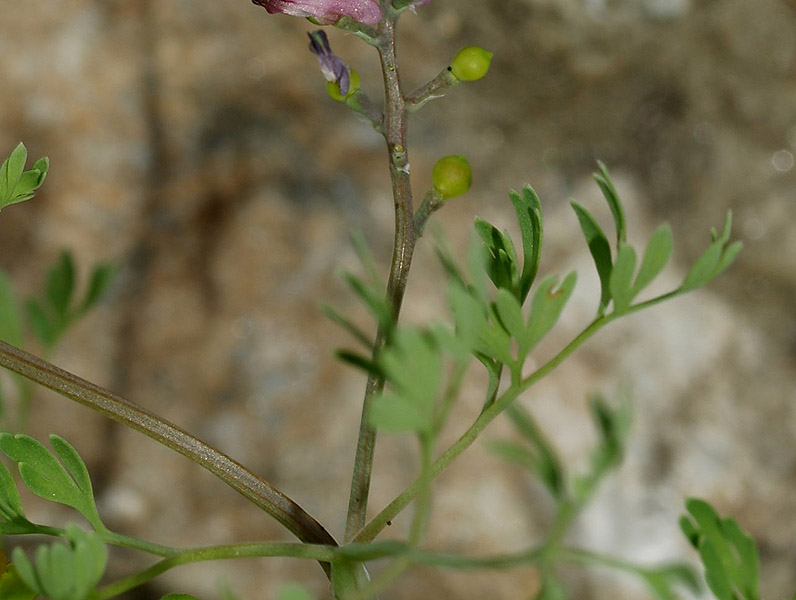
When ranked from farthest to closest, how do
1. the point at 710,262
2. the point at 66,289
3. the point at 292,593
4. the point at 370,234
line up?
1. the point at 370,234
2. the point at 66,289
3. the point at 710,262
4. the point at 292,593

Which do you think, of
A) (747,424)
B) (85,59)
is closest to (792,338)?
(747,424)

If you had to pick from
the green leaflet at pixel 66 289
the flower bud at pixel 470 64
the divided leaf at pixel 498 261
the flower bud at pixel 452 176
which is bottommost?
the divided leaf at pixel 498 261

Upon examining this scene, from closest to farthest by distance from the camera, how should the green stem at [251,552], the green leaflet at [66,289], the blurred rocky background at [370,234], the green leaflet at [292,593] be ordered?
the green leaflet at [292,593] < the green stem at [251,552] < the green leaflet at [66,289] < the blurred rocky background at [370,234]

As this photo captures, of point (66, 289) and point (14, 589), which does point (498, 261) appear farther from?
point (66, 289)

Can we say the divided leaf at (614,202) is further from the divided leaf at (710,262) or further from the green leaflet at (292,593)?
the green leaflet at (292,593)

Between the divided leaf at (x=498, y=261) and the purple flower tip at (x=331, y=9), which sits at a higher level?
the purple flower tip at (x=331, y=9)

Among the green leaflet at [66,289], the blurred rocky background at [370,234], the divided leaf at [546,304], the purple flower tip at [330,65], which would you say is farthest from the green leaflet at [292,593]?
the blurred rocky background at [370,234]

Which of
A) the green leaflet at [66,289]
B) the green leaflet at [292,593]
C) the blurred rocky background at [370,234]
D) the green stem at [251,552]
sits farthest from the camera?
the blurred rocky background at [370,234]

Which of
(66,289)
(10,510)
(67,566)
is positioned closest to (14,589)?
(10,510)
